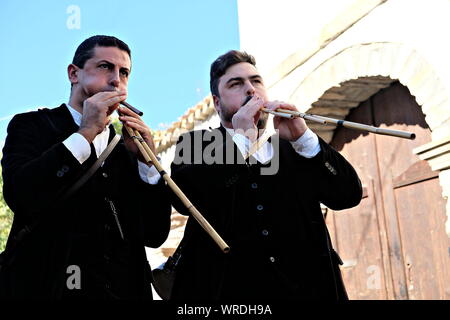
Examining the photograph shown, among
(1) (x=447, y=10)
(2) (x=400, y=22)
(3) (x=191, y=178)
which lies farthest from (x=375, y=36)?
(3) (x=191, y=178)

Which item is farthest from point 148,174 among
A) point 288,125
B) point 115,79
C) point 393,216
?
point 393,216

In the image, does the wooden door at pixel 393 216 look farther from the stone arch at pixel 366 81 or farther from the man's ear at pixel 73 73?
the man's ear at pixel 73 73

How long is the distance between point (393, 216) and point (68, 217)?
392 centimetres

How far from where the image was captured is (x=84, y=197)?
2273 millimetres

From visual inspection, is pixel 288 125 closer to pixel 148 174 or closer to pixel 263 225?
pixel 263 225

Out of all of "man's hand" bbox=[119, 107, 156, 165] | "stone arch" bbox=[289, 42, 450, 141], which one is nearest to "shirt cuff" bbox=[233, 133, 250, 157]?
"man's hand" bbox=[119, 107, 156, 165]

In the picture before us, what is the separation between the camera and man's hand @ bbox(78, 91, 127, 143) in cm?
220

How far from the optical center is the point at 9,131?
7.62 feet

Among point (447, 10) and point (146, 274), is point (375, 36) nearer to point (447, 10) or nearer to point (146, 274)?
point (447, 10)

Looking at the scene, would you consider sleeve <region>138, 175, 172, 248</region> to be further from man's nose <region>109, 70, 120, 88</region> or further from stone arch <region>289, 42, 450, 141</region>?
stone arch <region>289, 42, 450, 141</region>

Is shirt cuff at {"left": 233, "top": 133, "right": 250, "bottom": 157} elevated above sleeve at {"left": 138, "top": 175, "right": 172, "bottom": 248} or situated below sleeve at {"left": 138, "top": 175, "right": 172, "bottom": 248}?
above

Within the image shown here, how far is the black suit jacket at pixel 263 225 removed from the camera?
7.61 ft

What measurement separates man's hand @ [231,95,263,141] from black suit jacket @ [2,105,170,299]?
1.40 feet
